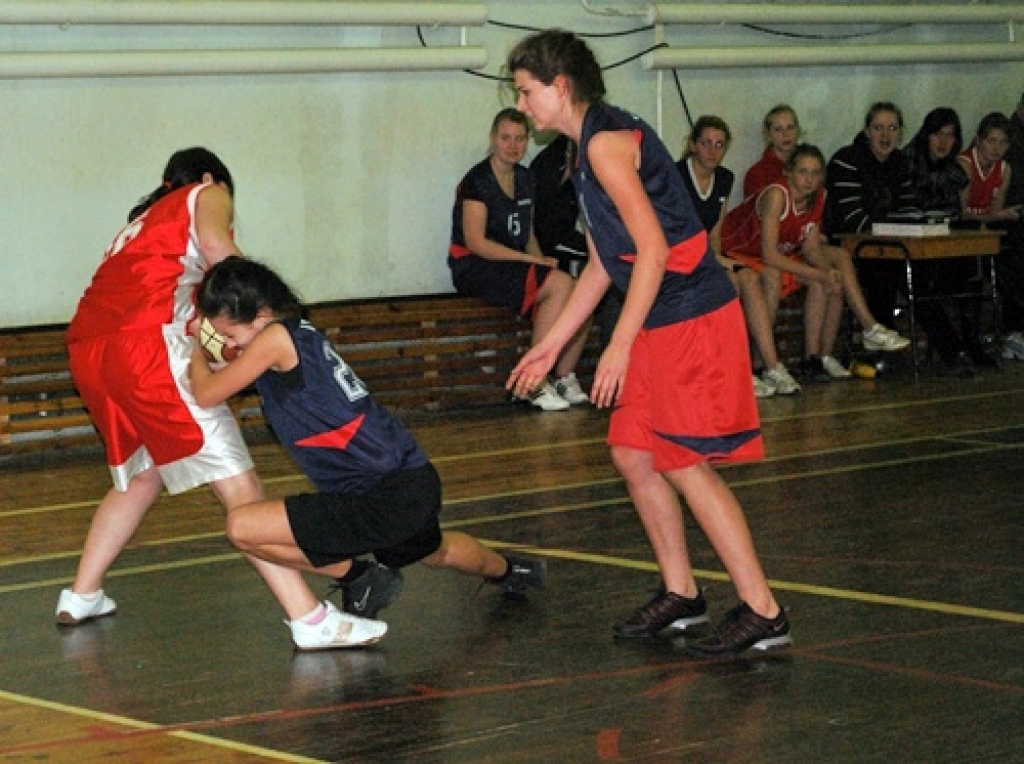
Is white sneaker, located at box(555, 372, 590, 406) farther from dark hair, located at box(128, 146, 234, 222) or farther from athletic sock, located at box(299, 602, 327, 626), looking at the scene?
athletic sock, located at box(299, 602, 327, 626)

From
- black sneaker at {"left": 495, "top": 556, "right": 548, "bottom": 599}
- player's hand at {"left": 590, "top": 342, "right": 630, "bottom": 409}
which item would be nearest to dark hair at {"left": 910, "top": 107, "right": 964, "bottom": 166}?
black sneaker at {"left": 495, "top": 556, "right": 548, "bottom": 599}

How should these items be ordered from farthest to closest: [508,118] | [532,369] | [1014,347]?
[1014,347], [508,118], [532,369]

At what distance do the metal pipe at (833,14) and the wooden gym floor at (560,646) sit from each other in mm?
3941

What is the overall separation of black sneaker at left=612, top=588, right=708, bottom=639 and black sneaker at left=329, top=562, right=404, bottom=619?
62cm

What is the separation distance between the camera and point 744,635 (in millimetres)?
5012

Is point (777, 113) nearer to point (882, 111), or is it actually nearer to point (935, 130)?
point (882, 111)

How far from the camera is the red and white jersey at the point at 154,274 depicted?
5598 mm

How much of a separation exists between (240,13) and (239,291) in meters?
4.71

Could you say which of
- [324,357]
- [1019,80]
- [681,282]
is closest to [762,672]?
[681,282]

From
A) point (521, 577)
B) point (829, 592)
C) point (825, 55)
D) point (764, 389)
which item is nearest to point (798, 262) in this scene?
point (764, 389)

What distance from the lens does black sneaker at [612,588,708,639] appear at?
208 inches

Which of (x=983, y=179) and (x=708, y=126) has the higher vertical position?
(x=708, y=126)

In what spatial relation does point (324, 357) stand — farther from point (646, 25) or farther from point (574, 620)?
point (646, 25)

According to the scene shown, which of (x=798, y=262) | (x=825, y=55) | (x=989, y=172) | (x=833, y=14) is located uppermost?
(x=833, y=14)
